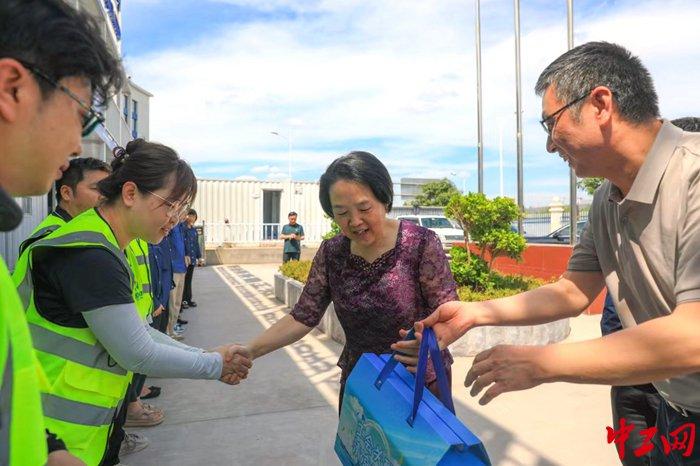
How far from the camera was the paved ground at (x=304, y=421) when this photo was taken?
347 cm

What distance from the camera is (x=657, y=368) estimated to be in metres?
1.21

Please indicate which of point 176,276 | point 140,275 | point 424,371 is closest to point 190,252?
point 176,276

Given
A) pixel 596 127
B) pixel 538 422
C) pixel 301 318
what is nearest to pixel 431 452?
pixel 596 127

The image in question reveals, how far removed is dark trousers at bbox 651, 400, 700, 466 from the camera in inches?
57.7

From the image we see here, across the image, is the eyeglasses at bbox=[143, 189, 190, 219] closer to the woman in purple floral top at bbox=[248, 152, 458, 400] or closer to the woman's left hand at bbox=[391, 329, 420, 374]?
the woman in purple floral top at bbox=[248, 152, 458, 400]

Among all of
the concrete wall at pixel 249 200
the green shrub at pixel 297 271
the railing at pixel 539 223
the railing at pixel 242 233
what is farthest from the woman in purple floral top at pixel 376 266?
the concrete wall at pixel 249 200

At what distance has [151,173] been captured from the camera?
206cm

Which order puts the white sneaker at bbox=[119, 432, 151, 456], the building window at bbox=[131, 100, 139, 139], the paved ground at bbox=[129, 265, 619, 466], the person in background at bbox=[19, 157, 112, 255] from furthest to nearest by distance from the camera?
the building window at bbox=[131, 100, 139, 139]
the white sneaker at bbox=[119, 432, 151, 456]
the paved ground at bbox=[129, 265, 619, 466]
the person in background at bbox=[19, 157, 112, 255]

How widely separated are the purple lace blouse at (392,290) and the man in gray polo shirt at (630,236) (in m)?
0.36

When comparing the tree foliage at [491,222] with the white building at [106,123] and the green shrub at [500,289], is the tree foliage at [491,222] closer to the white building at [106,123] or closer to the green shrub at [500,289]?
the green shrub at [500,289]

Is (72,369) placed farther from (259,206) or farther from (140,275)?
(259,206)

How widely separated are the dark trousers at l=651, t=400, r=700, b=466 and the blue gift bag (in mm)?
647

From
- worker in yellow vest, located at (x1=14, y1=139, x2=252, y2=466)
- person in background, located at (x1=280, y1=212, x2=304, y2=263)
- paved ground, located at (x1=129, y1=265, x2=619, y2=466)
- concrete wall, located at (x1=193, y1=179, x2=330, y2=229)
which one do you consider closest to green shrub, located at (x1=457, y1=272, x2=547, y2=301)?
paved ground, located at (x1=129, y1=265, x2=619, y2=466)

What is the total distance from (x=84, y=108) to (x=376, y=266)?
4.43 ft
